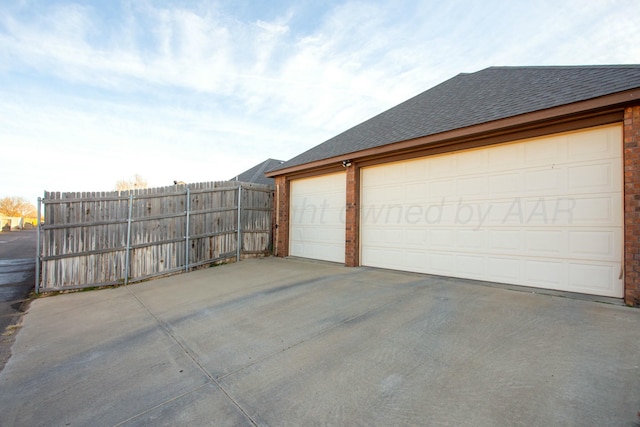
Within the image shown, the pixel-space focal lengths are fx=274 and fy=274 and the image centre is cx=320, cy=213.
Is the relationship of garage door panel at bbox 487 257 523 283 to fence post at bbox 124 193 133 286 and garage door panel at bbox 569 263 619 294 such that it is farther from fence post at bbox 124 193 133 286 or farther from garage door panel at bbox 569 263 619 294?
fence post at bbox 124 193 133 286

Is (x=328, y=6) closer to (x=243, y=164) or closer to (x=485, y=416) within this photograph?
(x=485, y=416)

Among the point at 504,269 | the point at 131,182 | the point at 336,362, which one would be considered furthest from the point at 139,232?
the point at 131,182

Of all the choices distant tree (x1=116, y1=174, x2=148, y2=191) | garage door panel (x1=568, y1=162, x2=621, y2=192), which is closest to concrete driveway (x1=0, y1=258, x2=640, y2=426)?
garage door panel (x1=568, y1=162, x2=621, y2=192)

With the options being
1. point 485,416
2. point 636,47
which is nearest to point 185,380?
point 485,416

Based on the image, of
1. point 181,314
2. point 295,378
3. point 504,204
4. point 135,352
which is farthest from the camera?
point 504,204

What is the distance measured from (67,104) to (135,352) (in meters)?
12.1

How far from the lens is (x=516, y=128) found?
4.76 m

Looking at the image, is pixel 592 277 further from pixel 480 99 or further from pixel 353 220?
pixel 353 220

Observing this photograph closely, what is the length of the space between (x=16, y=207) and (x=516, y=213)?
60.7 metres

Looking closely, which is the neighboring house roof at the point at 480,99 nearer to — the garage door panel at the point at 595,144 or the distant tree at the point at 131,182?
the garage door panel at the point at 595,144

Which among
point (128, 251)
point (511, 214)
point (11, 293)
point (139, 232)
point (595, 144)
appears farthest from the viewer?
point (139, 232)

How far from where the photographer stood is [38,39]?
721 cm

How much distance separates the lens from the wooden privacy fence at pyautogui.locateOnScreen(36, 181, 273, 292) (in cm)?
610

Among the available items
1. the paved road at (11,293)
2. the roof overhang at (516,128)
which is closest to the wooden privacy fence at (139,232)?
the paved road at (11,293)
